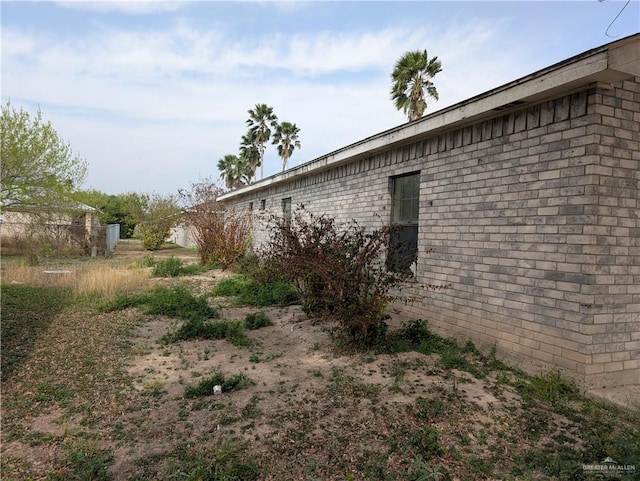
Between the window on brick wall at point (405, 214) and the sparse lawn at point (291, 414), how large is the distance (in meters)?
1.32

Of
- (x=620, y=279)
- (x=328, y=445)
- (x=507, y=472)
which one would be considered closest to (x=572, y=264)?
(x=620, y=279)

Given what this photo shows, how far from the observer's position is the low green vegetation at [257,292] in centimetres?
859

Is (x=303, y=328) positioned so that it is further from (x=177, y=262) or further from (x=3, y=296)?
(x=177, y=262)

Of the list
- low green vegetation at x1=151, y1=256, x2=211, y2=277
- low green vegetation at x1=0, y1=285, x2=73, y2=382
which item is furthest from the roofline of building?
low green vegetation at x1=151, y1=256, x2=211, y2=277

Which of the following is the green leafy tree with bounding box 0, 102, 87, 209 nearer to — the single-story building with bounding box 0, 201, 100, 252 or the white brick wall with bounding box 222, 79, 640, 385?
the single-story building with bounding box 0, 201, 100, 252

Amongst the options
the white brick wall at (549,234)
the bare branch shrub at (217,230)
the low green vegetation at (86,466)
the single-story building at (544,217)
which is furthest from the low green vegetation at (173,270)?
the low green vegetation at (86,466)

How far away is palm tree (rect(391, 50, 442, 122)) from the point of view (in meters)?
18.7

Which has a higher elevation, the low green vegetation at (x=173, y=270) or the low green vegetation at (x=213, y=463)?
the low green vegetation at (x=173, y=270)

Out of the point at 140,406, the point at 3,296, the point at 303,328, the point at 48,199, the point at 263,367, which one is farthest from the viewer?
the point at 48,199

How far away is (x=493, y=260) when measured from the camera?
15.8 feet

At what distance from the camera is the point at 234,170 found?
40594mm

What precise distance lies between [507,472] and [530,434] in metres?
0.58

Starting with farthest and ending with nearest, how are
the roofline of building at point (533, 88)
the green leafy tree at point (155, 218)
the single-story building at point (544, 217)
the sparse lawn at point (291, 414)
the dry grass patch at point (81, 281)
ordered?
1. the green leafy tree at point (155, 218)
2. the dry grass patch at point (81, 281)
3. the single-story building at point (544, 217)
4. the roofline of building at point (533, 88)
5. the sparse lawn at point (291, 414)

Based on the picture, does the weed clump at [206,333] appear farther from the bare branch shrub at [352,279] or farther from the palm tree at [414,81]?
the palm tree at [414,81]
